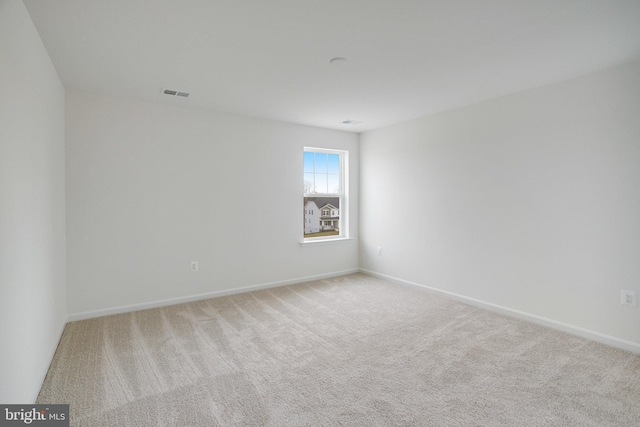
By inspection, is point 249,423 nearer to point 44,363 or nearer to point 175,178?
point 44,363

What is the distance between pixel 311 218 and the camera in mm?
5191

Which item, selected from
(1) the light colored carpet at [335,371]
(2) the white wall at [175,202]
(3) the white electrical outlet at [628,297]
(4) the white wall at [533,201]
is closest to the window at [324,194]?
(2) the white wall at [175,202]

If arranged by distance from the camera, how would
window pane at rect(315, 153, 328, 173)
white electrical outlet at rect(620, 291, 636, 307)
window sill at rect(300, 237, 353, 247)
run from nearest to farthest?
white electrical outlet at rect(620, 291, 636, 307), window sill at rect(300, 237, 353, 247), window pane at rect(315, 153, 328, 173)

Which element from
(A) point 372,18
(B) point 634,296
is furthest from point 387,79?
(B) point 634,296

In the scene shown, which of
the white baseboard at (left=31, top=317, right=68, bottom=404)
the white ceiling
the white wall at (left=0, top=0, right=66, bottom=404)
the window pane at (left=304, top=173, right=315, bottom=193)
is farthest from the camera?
the window pane at (left=304, top=173, right=315, bottom=193)

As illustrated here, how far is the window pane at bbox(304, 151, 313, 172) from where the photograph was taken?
5.07m

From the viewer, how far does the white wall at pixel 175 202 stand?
3348 mm

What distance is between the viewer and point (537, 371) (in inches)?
93.1

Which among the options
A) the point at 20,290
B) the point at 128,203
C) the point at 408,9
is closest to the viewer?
the point at 20,290

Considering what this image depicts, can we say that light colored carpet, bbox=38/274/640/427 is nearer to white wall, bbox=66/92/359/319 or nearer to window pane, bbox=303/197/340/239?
white wall, bbox=66/92/359/319

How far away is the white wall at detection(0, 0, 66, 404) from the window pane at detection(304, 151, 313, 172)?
3.09 m

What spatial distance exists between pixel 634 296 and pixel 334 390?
263cm

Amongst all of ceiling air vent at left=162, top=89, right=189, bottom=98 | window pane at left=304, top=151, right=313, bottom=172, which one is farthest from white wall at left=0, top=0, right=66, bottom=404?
window pane at left=304, top=151, right=313, bottom=172

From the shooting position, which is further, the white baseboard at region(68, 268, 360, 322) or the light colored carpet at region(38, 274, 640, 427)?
the white baseboard at region(68, 268, 360, 322)
